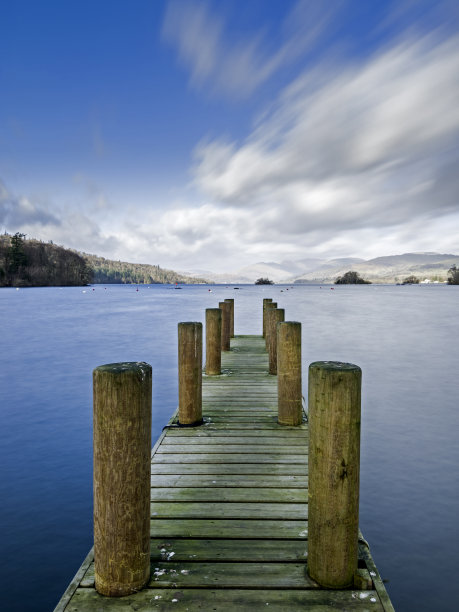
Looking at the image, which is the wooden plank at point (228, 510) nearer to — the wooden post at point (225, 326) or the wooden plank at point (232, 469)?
the wooden plank at point (232, 469)

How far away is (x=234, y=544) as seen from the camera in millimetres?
3115

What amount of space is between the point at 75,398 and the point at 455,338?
2133 cm

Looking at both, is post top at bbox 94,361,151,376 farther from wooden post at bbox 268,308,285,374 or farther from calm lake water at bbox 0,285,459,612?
wooden post at bbox 268,308,285,374

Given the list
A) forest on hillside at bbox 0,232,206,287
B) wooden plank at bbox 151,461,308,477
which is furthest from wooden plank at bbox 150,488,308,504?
forest on hillside at bbox 0,232,206,287

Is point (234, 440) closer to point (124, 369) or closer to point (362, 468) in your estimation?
point (362, 468)

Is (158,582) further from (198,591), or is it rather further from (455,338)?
(455,338)

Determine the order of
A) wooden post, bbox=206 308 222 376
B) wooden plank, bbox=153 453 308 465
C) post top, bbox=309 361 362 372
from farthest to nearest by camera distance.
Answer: wooden post, bbox=206 308 222 376
wooden plank, bbox=153 453 308 465
post top, bbox=309 361 362 372

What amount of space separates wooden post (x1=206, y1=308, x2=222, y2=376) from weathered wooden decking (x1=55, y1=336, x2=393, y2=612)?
284 cm

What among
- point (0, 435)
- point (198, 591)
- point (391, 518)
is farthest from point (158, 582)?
point (0, 435)

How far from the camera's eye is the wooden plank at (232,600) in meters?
2.49

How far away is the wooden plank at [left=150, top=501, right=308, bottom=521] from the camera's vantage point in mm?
3533

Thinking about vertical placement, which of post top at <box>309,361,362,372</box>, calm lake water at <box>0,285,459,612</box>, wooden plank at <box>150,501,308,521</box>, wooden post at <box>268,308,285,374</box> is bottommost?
calm lake water at <box>0,285,459,612</box>

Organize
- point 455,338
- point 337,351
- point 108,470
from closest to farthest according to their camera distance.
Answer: point 108,470 < point 337,351 < point 455,338

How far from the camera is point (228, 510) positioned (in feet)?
12.0
